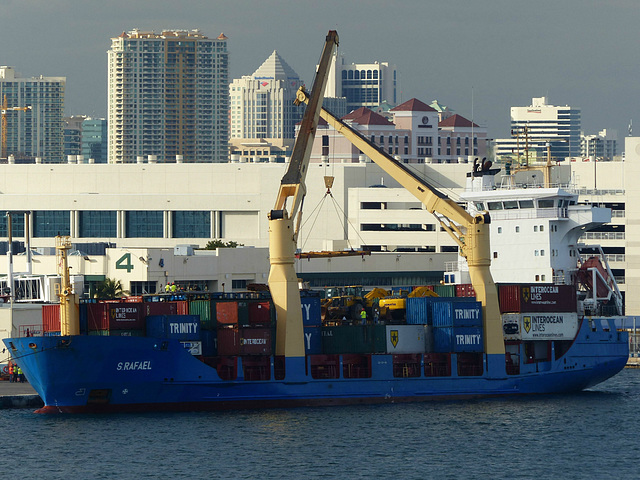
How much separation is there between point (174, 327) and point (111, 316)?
116 inches

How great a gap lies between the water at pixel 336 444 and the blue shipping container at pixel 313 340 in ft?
9.87

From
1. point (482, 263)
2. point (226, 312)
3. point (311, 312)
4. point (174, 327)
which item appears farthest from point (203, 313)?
point (482, 263)

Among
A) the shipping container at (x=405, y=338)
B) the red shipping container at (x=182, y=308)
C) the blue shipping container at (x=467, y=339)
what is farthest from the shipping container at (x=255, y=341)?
the blue shipping container at (x=467, y=339)

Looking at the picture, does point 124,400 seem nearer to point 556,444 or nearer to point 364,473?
point 364,473

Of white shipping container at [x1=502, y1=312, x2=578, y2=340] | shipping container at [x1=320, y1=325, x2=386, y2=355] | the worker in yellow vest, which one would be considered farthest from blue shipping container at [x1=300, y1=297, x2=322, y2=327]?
white shipping container at [x1=502, y1=312, x2=578, y2=340]

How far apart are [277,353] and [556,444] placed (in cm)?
1489

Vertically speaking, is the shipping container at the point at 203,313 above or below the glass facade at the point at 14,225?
below

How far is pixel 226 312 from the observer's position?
61.4 meters

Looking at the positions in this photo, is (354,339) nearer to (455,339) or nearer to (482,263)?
(455,339)

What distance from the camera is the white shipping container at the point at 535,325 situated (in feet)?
226

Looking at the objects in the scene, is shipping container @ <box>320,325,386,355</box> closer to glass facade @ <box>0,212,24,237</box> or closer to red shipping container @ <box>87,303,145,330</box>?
red shipping container @ <box>87,303,145,330</box>

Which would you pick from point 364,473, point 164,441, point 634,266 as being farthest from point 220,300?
point 634,266

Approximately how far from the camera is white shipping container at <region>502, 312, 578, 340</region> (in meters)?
68.8

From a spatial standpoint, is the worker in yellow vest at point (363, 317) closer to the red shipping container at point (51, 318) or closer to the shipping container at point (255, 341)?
the shipping container at point (255, 341)
